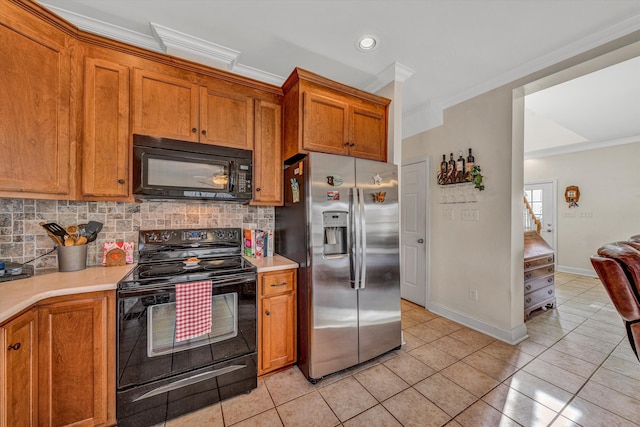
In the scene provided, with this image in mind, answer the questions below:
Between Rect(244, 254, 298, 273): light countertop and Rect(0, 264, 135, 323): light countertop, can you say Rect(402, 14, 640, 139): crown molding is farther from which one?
Rect(0, 264, 135, 323): light countertop

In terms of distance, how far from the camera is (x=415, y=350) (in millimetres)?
2402

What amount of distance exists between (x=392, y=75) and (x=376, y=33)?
54 cm

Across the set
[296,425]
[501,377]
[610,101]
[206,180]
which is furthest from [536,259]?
[206,180]

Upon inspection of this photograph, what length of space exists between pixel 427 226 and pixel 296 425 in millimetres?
2627

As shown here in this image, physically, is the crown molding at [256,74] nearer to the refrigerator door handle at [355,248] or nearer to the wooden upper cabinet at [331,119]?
the wooden upper cabinet at [331,119]

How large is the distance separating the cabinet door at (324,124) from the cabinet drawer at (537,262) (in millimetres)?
2467

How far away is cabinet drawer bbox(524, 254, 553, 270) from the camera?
9.51 feet

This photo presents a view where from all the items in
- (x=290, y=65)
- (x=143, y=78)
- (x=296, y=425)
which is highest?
(x=290, y=65)

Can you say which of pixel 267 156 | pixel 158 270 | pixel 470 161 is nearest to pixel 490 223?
pixel 470 161

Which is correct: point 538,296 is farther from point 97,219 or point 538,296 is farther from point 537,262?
point 97,219

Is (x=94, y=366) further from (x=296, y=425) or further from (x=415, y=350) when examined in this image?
(x=415, y=350)

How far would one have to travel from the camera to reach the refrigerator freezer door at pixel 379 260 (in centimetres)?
214

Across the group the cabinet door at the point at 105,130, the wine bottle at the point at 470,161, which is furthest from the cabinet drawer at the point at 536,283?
the cabinet door at the point at 105,130

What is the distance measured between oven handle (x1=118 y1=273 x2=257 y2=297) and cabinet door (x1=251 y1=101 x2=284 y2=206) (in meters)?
0.72
